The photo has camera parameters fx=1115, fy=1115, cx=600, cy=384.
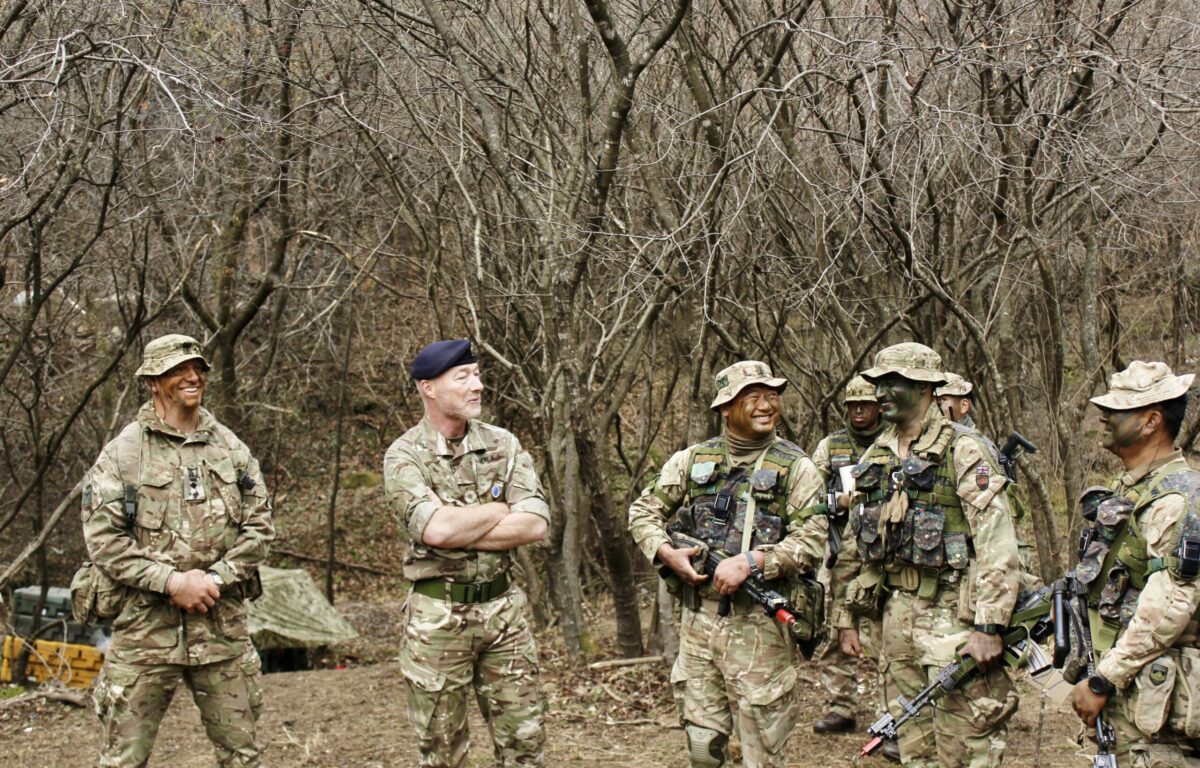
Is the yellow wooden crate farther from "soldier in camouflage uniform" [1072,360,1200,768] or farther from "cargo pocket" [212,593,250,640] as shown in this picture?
"soldier in camouflage uniform" [1072,360,1200,768]

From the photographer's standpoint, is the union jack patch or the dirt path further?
the dirt path

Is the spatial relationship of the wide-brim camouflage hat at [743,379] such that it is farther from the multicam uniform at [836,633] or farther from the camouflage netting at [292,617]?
the camouflage netting at [292,617]

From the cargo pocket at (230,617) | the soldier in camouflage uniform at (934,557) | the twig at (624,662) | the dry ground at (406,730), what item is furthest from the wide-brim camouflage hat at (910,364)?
the twig at (624,662)

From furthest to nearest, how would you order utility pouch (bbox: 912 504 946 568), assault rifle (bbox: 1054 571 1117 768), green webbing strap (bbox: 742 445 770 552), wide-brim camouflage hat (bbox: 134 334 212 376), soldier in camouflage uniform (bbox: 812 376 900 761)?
soldier in camouflage uniform (bbox: 812 376 900 761) → wide-brim camouflage hat (bbox: 134 334 212 376) → green webbing strap (bbox: 742 445 770 552) → utility pouch (bbox: 912 504 946 568) → assault rifle (bbox: 1054 571 1117 768)

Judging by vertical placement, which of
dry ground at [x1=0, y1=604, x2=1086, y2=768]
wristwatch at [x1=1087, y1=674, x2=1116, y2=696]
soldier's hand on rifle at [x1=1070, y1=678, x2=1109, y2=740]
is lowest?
dry ground at [x1=0, y1=604, x2=1086, y2=768]

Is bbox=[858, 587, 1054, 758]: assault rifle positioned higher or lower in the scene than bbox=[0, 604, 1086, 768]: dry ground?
higher

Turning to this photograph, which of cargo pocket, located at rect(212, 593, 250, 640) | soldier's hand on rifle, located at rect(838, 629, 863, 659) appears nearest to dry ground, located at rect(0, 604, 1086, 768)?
soldier's hand on rifle, located at rect(838, 629, 863, 659)

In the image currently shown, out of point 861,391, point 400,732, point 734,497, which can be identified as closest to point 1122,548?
point 734,497

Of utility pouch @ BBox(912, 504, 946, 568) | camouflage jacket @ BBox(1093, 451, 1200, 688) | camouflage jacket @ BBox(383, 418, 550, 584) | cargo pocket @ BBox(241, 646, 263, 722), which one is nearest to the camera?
camouflage jacket @ BBox(1093, 451, 1200, 688)

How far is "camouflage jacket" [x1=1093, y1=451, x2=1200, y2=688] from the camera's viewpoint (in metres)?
3.62

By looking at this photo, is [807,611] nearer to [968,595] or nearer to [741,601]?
[741,601]

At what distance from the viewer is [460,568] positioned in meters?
4.56

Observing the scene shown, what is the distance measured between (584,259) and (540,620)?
3831 millimetres

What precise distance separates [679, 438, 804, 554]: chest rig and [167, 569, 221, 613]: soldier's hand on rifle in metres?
2.08
